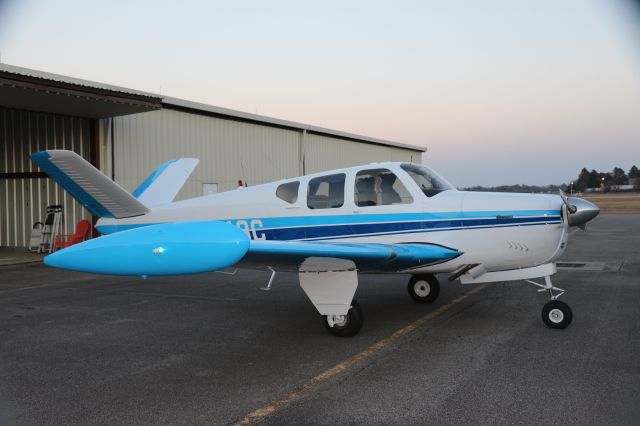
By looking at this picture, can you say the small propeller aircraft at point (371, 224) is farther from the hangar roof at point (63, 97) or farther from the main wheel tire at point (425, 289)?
the hangar roof at point (63, 97)

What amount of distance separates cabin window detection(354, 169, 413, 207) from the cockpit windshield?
0.78 feet

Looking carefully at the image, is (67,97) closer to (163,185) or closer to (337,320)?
(163,185)

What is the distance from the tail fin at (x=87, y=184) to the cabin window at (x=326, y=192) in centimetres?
269

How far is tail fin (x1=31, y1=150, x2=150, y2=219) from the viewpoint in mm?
6715

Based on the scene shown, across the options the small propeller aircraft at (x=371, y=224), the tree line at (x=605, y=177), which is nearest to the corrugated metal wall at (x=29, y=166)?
the small propeller aircraft at (x=371, y=224)

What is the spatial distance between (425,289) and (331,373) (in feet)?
11.8

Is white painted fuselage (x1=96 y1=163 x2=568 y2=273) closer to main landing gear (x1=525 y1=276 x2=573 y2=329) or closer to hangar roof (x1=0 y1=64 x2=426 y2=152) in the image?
main landing gear (x1=525 y1=276 x2=573 y2=329)

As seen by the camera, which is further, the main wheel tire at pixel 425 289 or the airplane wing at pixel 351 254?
the main wheel tire at pixel 425 289

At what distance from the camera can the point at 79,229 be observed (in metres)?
14.8

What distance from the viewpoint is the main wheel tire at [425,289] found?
786cm

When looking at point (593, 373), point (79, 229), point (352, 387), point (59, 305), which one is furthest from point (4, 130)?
point (593, 373)

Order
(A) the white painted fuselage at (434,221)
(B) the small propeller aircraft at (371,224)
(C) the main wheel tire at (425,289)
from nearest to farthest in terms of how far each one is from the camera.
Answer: (B) the small propeller aircraft at (371,224) → (A) the white painted fuselage at (434,221) → (C) the main wheel tire at (425,289)

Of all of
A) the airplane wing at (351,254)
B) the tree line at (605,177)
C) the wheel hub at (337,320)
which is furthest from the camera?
the tree line at (605,177)

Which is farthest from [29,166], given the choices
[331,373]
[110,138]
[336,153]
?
[331,373]
